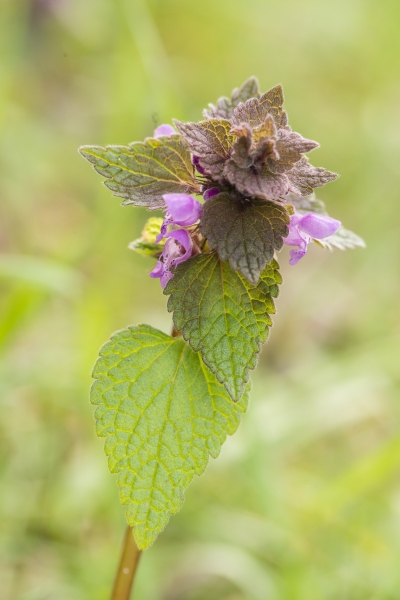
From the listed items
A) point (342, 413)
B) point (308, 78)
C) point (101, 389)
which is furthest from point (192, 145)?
point (308, 78)

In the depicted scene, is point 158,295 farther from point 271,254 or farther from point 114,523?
point 271,254

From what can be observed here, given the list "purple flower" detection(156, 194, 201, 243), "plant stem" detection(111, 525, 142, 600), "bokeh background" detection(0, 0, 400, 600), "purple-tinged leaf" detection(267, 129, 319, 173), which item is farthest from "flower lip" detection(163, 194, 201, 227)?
"bokeh background" detection(0, 0, 400, 600)

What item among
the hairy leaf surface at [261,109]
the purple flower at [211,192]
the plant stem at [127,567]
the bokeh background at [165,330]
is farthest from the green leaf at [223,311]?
the bokeh background at [165,330]

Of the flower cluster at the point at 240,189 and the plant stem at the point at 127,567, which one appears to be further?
the plant stem at the point at 127,567

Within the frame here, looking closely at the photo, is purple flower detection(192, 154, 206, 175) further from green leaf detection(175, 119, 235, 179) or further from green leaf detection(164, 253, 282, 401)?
green leaf detection(164, 253, 282, 401)

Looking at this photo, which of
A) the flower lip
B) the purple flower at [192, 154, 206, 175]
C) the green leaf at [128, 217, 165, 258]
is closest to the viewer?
Result: the flower lip

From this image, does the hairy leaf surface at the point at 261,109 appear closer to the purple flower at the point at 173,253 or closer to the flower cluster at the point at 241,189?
the flower cluster at the point at 241,189

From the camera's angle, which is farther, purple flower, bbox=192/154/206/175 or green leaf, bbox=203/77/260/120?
green leaf, bbox=203/77/260/120
